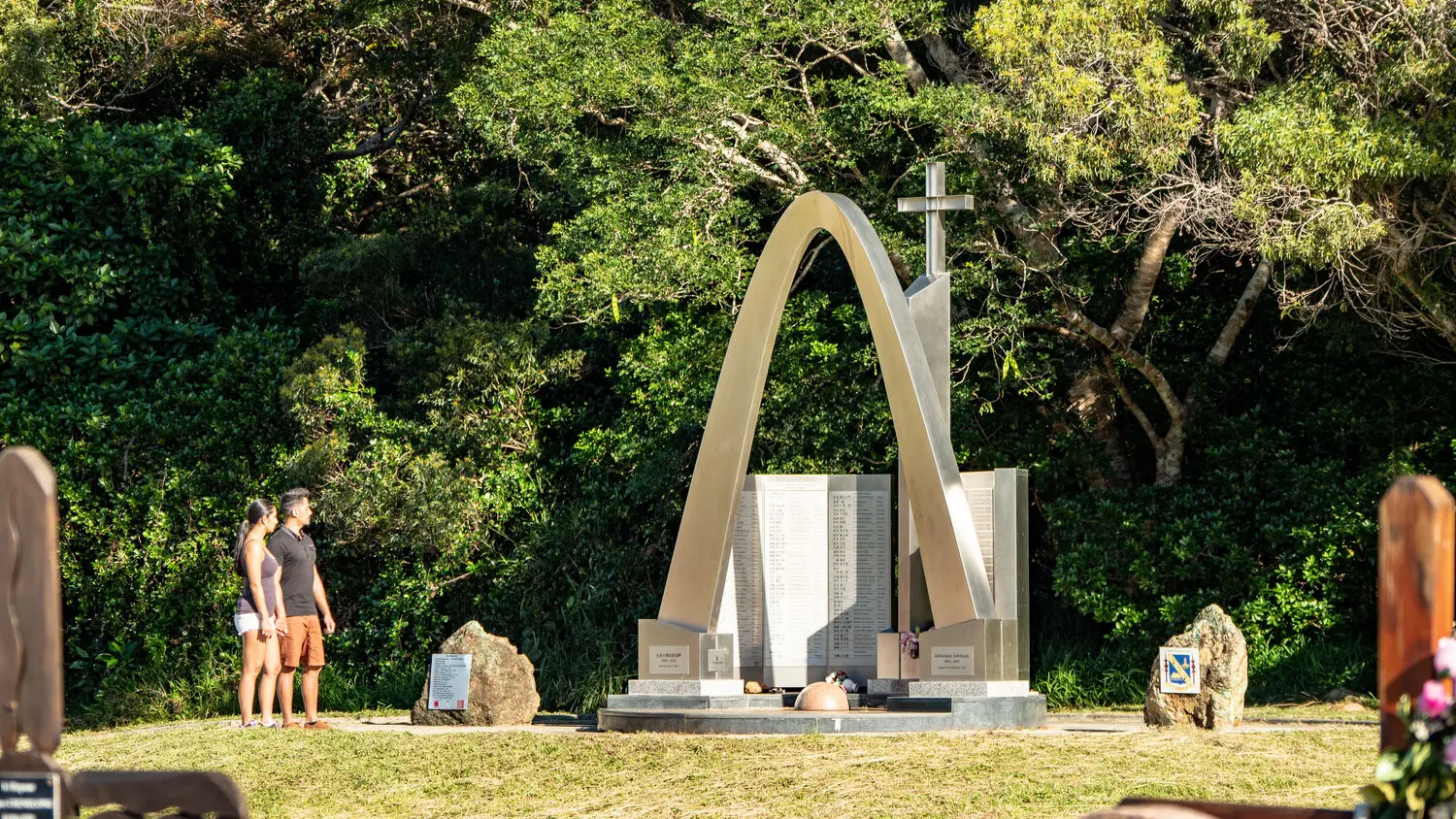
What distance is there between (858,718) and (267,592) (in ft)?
13.1

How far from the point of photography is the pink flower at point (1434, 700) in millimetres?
4043

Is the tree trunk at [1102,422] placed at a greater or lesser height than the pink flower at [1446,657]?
greater

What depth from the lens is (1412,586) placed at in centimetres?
419

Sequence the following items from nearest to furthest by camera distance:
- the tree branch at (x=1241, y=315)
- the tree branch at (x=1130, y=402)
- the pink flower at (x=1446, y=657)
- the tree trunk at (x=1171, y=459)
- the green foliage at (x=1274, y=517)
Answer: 1. the pink flower at (x=1446, y=657)
2. the green foliage at (x=1274, y=517)
3. the tree branch at (x=1241, y=315)
4. the tree branch at (x=1130, y=402)
5. the tree trunk at (x=1171, y=459)

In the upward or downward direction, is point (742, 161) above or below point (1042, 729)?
above

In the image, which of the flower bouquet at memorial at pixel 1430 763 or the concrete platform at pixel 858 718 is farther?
the concrete platform at pixel 858 718

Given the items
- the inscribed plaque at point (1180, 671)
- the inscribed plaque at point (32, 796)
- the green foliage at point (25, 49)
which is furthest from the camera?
the green foliage at point (25, 49)

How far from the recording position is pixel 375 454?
52.7 feet

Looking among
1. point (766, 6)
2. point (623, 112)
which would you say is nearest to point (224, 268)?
point (623, 112)

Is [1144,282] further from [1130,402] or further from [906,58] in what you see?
[906,58]

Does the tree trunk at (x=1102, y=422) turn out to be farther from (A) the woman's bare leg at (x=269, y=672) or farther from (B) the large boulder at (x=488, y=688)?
(A) the woman's bare leg at (x=269, y=672)

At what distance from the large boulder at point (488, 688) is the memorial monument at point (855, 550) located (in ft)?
3.69

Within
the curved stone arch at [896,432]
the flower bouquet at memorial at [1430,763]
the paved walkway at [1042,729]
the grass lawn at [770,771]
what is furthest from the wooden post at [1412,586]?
the curved stone arch at [896,432]

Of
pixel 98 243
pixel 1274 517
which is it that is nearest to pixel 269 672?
pixel 98 243
